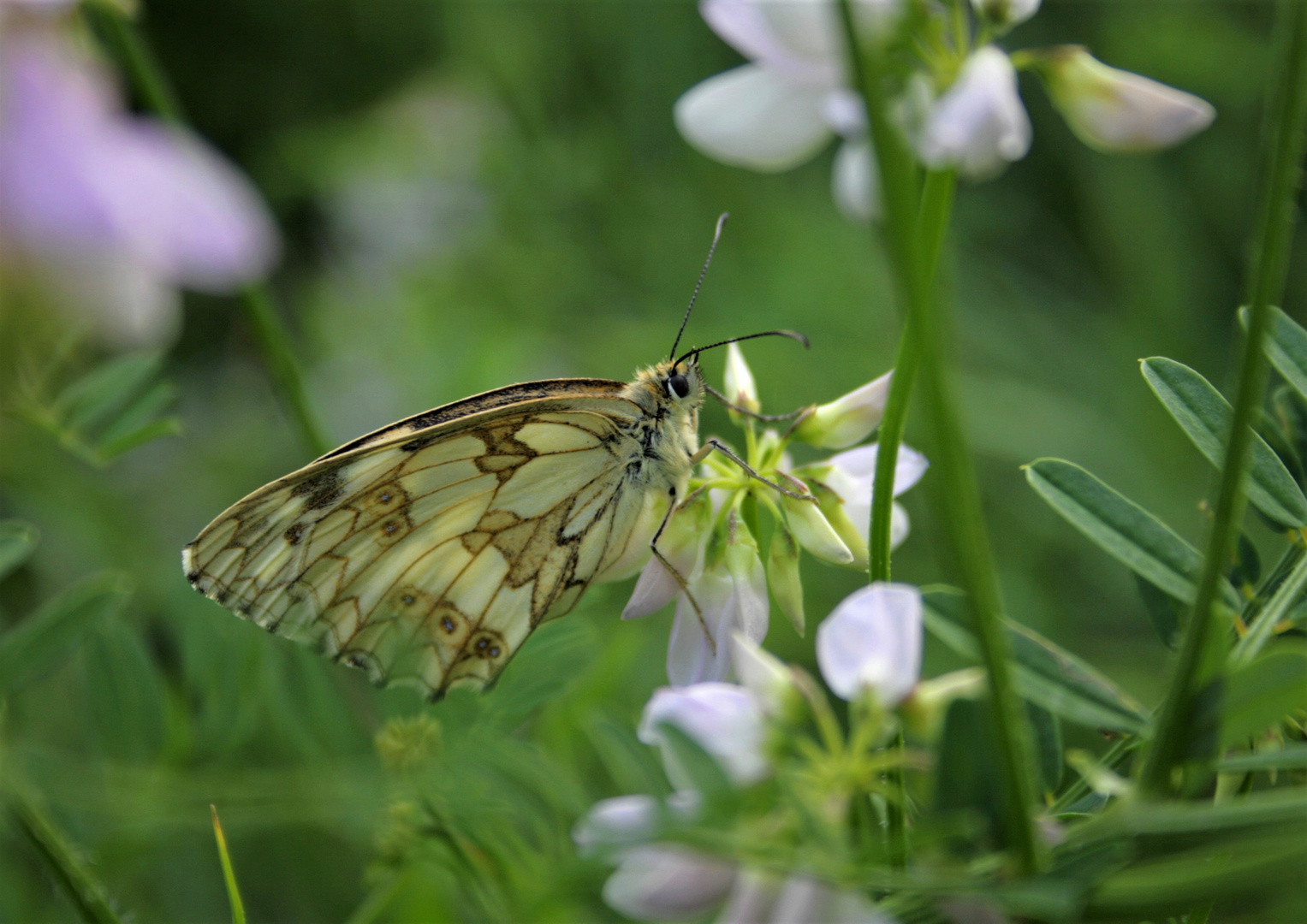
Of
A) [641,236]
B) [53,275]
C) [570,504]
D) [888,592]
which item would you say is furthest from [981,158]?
[641,236]

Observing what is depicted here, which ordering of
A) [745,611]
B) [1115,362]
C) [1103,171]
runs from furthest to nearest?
[1103,171] → [1115,362] → [745,611]

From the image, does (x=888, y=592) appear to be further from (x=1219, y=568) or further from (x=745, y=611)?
(x=745, y=611)

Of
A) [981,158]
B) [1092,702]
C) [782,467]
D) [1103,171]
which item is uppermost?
[1103,171]

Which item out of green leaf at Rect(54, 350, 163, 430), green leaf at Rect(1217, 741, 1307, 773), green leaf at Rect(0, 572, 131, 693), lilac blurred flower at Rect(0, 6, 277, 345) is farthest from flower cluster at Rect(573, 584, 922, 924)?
lilac blurred flower at Rect(0, 6, 277, 345)

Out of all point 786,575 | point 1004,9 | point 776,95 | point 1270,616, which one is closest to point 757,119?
point 776,95

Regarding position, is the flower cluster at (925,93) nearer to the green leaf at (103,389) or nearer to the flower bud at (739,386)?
the flower bud at (739,386)

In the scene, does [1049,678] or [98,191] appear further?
[98,191]

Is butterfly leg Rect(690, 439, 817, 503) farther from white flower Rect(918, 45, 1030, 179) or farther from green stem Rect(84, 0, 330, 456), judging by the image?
green stem Rect(84, 0, 330, 456)

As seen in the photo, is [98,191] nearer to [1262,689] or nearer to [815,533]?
[815,533]
